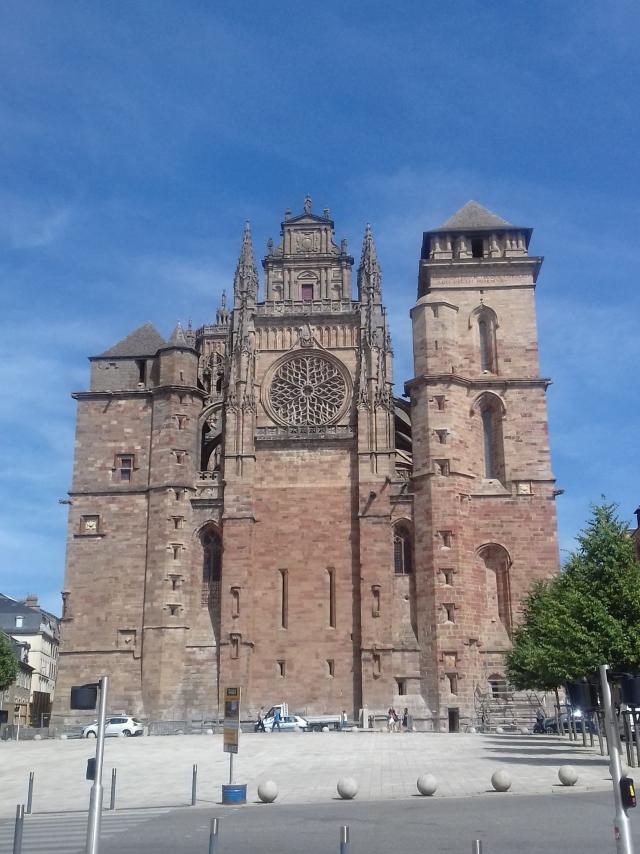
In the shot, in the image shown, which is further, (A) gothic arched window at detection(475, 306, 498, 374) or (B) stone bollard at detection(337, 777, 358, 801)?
(A) gothic arched window at detection(475, 306, 498, 374)

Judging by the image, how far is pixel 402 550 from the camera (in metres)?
46.0

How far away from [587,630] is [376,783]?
25.3 ft

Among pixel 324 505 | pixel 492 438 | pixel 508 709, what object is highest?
pixel 492 438

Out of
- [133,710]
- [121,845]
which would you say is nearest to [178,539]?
[133,710]

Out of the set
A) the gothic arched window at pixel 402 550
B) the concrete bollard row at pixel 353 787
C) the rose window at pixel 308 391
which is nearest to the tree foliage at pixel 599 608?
the concrete bollard row at pixel 353 787

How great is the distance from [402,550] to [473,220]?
1834cm

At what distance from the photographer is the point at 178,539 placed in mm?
46281

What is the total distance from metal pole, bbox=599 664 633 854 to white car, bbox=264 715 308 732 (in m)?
33.0

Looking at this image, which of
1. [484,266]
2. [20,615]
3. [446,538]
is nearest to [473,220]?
[484,266]

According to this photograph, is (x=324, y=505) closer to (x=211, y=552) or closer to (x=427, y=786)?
(x=211, y=552)

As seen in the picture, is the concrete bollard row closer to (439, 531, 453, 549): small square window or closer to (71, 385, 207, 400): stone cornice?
(439, 531, 453, 549): small square window

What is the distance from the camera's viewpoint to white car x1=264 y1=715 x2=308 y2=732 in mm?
40966

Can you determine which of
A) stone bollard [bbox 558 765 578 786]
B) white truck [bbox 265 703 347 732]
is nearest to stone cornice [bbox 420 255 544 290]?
white truck [bbox 265 703 347 732]

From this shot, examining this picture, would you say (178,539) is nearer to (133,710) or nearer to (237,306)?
(133,710)
